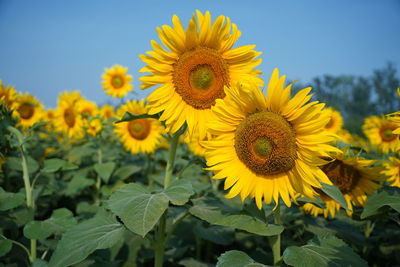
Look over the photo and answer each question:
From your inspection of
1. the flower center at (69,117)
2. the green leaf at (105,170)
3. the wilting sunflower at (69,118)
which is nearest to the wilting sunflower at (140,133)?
the green leaf at (105,170)

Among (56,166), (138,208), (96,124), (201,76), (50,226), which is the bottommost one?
(50,226)

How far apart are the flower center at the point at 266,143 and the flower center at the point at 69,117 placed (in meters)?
4.42

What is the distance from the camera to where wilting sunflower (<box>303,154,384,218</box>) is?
8.25 feet

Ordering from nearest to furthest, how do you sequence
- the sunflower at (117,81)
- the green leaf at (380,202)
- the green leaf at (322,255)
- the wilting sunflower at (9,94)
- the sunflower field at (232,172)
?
1. the green leaf at (322,255)
2. the sunflower field at (232,172)
3. the green leaf at (380,202)
4. the wilting sunflower at (9,94)
5. the sunflower at (117,81)

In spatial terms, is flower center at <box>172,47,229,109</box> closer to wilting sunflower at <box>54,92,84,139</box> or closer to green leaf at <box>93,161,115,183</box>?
green leaf at <box>93,161,115,183</box>

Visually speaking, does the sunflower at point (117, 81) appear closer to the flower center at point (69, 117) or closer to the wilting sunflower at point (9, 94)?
the flower center at point (69, 117)

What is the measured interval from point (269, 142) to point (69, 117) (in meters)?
4.65

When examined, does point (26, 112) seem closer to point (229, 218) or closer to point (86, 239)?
point (86, 239)

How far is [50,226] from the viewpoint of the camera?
2648mm

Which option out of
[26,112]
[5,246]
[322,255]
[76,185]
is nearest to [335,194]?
[322,255]

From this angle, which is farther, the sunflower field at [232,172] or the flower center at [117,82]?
the flower center at [117,82]

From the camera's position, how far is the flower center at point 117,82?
24.1 ft

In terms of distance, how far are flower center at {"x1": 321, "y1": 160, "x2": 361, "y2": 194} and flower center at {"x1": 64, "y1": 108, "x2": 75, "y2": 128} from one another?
15.0ft

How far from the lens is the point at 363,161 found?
2.47 metres
